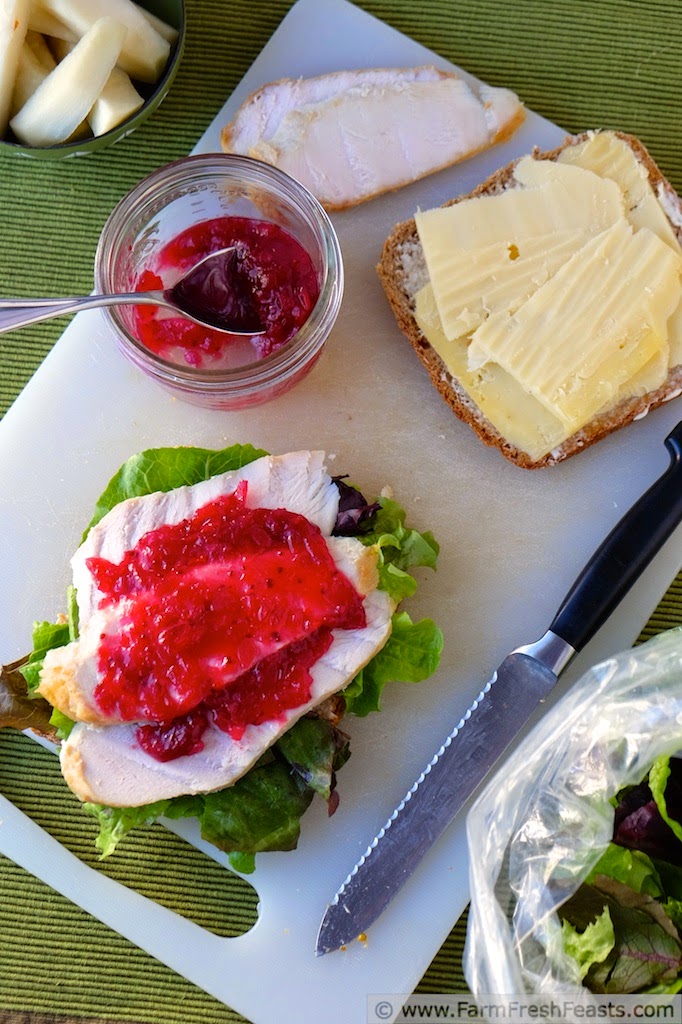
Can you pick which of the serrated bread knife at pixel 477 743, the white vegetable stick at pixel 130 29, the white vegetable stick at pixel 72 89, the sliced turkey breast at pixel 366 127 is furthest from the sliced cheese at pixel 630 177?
the white vegetable stick at pixel 72 89

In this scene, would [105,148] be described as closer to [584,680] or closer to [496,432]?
[496,432]

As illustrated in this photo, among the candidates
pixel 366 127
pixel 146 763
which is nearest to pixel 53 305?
pixel 366 127

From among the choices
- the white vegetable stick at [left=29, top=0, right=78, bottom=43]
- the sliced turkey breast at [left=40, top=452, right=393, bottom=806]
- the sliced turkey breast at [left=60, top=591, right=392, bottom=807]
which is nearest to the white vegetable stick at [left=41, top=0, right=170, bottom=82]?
the white vegetable stick at [left=29, top=0, right=78, bottom=43]

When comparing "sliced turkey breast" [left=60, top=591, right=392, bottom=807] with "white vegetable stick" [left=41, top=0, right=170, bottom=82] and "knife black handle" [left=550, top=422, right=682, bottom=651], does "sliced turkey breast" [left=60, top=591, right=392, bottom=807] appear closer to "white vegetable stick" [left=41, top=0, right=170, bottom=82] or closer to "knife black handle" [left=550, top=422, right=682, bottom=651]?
"knife black handle" [left=550, top=422, right=682, bottom=651]

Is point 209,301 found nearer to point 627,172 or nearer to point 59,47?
point 59,47

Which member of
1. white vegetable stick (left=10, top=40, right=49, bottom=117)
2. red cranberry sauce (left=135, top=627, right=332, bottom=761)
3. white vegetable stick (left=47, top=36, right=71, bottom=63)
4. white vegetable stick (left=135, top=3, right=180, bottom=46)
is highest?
white vegetable stick (left=135, top=3, right=180, bottom=46)

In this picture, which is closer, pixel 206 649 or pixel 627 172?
pixel 206 649
